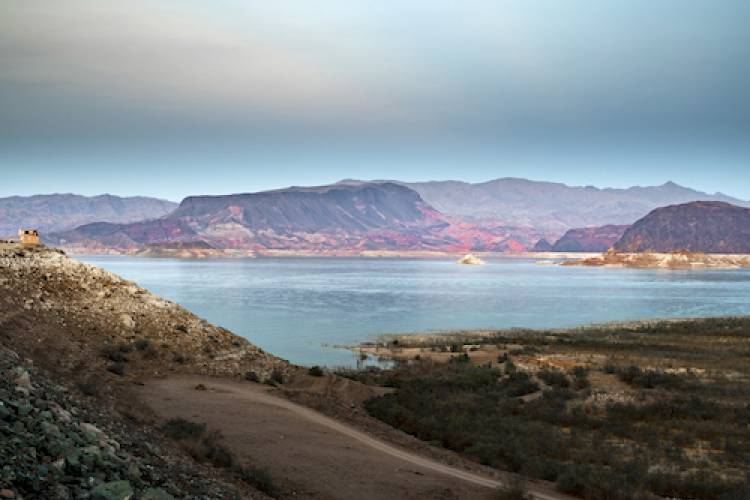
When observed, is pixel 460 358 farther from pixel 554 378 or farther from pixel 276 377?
pixel 276 377

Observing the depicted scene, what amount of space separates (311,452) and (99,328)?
1177 centimetres

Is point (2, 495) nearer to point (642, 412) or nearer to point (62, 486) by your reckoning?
point (62, 486)

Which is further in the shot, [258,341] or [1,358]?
[258,341]

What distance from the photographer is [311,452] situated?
13250 mm

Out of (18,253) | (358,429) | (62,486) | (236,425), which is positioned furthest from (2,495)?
(18,253)

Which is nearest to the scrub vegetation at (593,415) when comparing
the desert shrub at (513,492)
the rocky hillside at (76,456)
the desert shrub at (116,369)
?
the desert shrub at (513,492)

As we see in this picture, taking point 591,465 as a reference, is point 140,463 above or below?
above

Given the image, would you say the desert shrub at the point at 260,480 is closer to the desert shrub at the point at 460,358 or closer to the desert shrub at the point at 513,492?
the desert shrub at the point at 513,492

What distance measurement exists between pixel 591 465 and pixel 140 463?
9643 millimetres

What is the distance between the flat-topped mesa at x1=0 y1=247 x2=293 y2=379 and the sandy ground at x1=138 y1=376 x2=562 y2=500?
7.62 feet

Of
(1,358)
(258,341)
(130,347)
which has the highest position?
(1,358)

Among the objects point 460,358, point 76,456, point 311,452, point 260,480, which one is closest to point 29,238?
point 460,358

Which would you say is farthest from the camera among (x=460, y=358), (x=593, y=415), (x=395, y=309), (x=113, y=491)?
(x=395, y=309)

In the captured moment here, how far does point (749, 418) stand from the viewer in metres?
17.5
